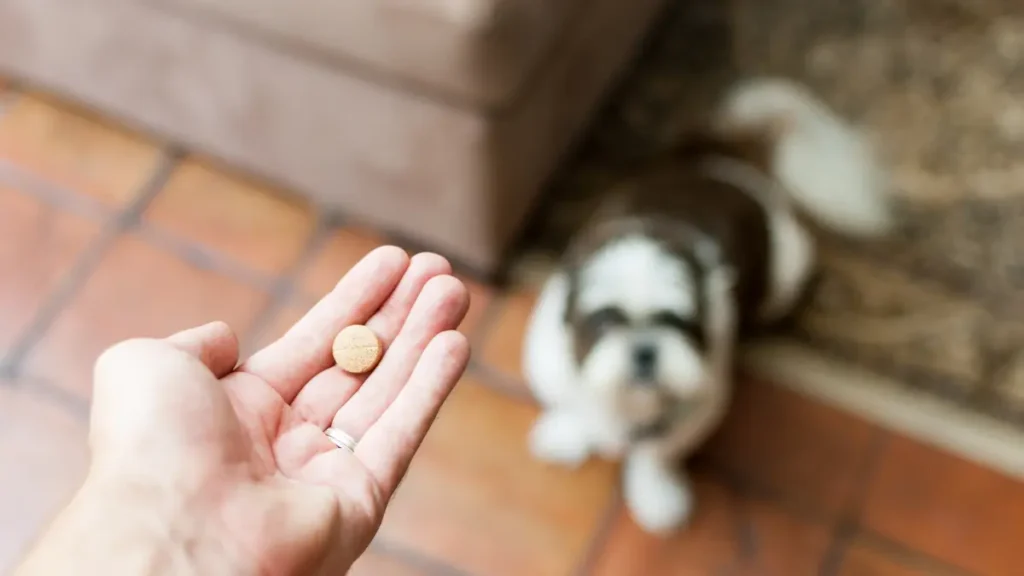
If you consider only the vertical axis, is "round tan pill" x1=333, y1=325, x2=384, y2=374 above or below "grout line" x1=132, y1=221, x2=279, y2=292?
below

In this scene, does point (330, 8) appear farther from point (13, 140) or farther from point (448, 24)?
point (13, 140)

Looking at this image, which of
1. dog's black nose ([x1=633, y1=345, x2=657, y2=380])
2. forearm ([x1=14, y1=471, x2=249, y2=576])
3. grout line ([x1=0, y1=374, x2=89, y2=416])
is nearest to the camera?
forearm ([x1=14, y1=471, x2=249, y2=576])

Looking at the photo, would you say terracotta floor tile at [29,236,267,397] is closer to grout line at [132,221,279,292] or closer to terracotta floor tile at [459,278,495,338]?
grout line at [132,221,279,292]

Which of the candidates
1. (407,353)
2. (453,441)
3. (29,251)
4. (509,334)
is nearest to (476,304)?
(509,334)

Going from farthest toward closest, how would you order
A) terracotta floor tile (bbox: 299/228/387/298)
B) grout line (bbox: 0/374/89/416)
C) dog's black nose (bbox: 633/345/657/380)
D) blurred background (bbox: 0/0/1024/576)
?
terracotta floor tile (bbox: 299/228/387/298) → grout line (bbox: 0/374/89/416) → blurred background (bbox: 0/0/1024/576) → dog's black nose (bbox: 633/345/657/380)

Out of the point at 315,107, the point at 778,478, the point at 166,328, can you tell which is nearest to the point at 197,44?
the point at 315,107

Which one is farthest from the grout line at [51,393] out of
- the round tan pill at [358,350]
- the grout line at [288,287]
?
the round tan pill at [358,350]

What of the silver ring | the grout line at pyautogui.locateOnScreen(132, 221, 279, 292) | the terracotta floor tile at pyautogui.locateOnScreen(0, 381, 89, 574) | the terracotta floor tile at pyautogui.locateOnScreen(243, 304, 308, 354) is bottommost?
the terracotta floor tile at pyautogui.locateOnScreen(0, 381, 89, 574)

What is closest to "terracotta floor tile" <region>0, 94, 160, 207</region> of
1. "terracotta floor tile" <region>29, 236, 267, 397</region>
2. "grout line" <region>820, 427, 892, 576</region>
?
"terracotta floor tile" <region>29, 236, 267, 397</region>
